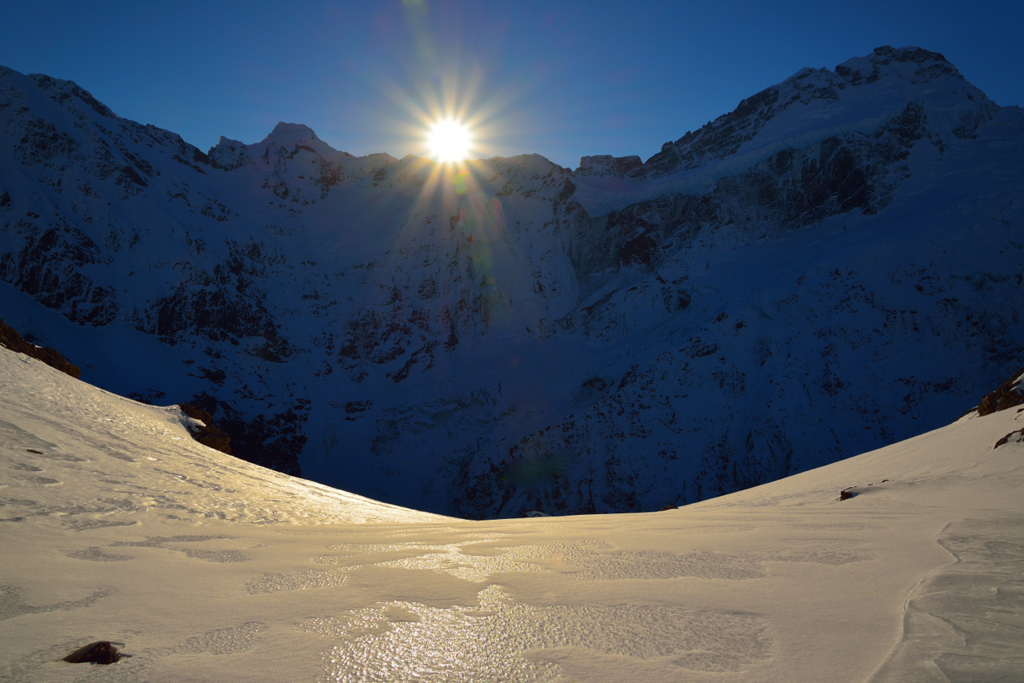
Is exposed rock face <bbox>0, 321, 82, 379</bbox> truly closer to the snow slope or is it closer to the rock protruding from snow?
the snow slope

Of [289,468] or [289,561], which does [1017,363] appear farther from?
[289,468]

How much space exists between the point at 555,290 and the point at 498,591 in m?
63.0

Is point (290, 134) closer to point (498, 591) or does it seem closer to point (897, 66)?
point (897, 66)

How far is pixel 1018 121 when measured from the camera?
5119cm

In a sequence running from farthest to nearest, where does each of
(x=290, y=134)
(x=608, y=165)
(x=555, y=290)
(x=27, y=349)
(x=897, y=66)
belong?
(x=290, y=134) → (x=608, y=165) → (x=555, y=290) → (x=897, y=66) → (x=27, y=349)

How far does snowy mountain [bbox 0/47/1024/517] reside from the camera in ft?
121

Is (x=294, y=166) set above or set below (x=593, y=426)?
above

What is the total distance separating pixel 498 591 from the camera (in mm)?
3045

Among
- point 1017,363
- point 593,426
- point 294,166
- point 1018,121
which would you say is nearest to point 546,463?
point 593,426

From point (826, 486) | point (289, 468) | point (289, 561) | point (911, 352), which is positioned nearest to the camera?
point (289, 561)

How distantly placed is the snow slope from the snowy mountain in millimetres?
33305

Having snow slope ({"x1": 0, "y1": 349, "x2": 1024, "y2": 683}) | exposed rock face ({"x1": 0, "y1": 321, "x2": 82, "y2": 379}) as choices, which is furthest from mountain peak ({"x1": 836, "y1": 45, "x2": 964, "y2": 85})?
exposed rock face ({"x1": 0, "y1": 321, "x2": 82, "y2": 379})

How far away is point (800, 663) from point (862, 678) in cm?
21

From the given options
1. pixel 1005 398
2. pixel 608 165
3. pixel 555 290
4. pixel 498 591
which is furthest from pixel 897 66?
pixel 498 591
